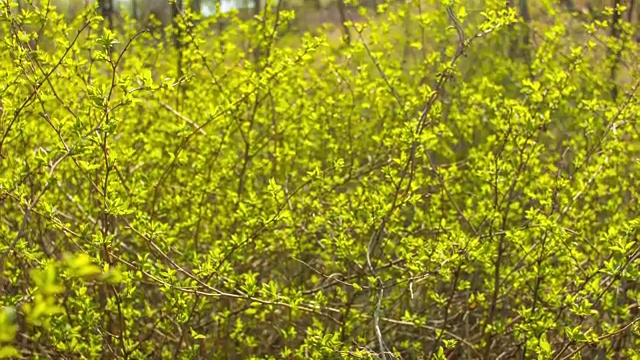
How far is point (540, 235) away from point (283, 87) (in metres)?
Answer: 1.74

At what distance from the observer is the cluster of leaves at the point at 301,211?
116 inches

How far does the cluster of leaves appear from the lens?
296 cm

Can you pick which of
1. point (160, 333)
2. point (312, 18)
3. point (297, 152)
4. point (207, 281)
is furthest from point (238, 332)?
point (312, 18)

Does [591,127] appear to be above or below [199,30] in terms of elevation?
below

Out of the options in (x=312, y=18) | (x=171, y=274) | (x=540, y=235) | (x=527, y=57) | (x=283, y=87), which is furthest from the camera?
(x=312, y=18)

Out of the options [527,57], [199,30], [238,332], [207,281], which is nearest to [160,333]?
[238,332]

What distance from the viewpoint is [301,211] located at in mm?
3928

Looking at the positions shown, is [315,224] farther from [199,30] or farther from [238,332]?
[199,30]

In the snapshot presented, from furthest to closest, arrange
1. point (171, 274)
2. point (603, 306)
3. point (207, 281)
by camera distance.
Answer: point (603, 306)
point (207, 281)
point (171, 274)

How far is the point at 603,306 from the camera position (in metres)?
3.64

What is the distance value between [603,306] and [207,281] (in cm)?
190

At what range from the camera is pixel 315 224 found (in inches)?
146

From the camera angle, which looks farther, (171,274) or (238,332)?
(238,332)

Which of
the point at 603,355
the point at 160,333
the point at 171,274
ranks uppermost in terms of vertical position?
the point at 171,274
